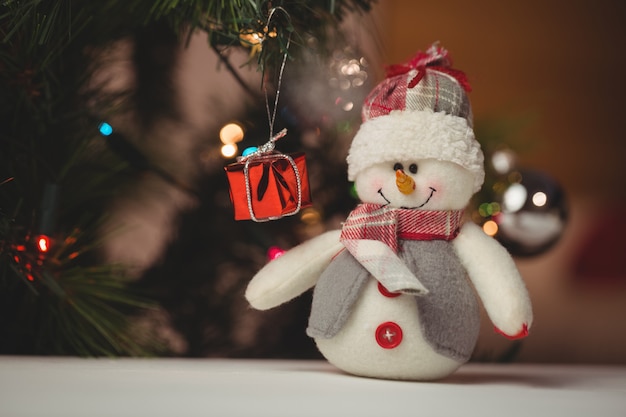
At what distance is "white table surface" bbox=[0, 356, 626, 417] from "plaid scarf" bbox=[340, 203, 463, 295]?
0.10 metres

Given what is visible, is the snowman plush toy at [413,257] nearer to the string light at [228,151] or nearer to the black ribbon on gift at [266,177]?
the black ribbon on gift at [266,177]

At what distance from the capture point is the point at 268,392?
48 centimetres

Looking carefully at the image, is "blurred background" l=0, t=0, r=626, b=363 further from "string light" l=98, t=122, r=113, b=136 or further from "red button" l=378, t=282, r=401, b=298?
"red button" l=378, t=282, r=401, b=298

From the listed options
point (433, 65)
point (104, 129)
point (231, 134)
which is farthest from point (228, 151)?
point (433, 65)

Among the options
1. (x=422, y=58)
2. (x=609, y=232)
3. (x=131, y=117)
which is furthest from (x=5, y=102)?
(x=609, y=232)

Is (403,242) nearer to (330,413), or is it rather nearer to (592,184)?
(330,413)

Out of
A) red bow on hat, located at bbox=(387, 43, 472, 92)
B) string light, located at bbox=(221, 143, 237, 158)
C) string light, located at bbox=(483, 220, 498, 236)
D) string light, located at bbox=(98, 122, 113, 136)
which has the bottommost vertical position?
string light, located at bbox=(483, 220, 498, 236)

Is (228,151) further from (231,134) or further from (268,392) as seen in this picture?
(268,392)

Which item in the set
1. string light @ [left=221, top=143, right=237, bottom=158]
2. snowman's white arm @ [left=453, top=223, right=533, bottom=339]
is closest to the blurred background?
string light @ [left=221, top=143, right=237, bottom=158]

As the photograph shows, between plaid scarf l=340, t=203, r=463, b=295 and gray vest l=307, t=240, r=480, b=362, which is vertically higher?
plaid scarf l=340, t=203, r=463, b=295

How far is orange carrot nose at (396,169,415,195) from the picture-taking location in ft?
1.81

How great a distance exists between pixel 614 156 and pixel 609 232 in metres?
0.15

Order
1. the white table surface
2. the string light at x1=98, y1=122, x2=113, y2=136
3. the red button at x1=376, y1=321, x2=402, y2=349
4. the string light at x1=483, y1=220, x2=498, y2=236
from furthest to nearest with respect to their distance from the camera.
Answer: the string light at x1=483, y1=220, x2=498, y2=236, the string light at x1=98, y1=122, x2=113, y2=136, the red button at x1=376, y1=321, x2=402, y2=349, the white table surface

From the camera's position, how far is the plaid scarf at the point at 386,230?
548 mm
